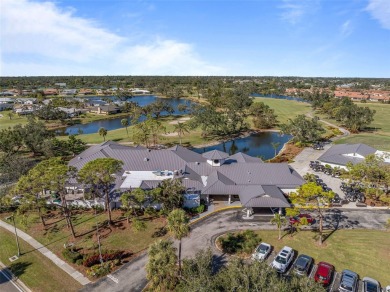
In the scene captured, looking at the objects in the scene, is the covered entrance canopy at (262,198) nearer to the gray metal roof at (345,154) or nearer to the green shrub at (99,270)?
the green shrub at (99,270)

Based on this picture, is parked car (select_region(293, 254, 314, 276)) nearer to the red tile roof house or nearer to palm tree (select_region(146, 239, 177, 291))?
the red tile roof house

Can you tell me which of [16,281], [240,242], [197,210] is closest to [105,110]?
[197,210]

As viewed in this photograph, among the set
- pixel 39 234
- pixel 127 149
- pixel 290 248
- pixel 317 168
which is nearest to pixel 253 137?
pixel 317 168

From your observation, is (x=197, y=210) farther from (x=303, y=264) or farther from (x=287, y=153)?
(x=287, y=153)

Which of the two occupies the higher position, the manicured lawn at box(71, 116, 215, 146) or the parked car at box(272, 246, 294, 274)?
the manicured lawn at box(71, 116, 215, 146)

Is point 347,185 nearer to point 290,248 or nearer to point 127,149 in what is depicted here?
Answer: point 290,248

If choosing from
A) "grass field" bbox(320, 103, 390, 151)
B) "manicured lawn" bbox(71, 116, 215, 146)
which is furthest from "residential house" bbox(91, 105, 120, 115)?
"grass field" bbox(320, 103, 390, 151)

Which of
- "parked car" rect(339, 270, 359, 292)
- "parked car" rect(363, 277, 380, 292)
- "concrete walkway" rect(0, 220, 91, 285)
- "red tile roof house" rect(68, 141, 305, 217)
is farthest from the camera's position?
"red tile roof house" rect(68, 141, 305, 217)
